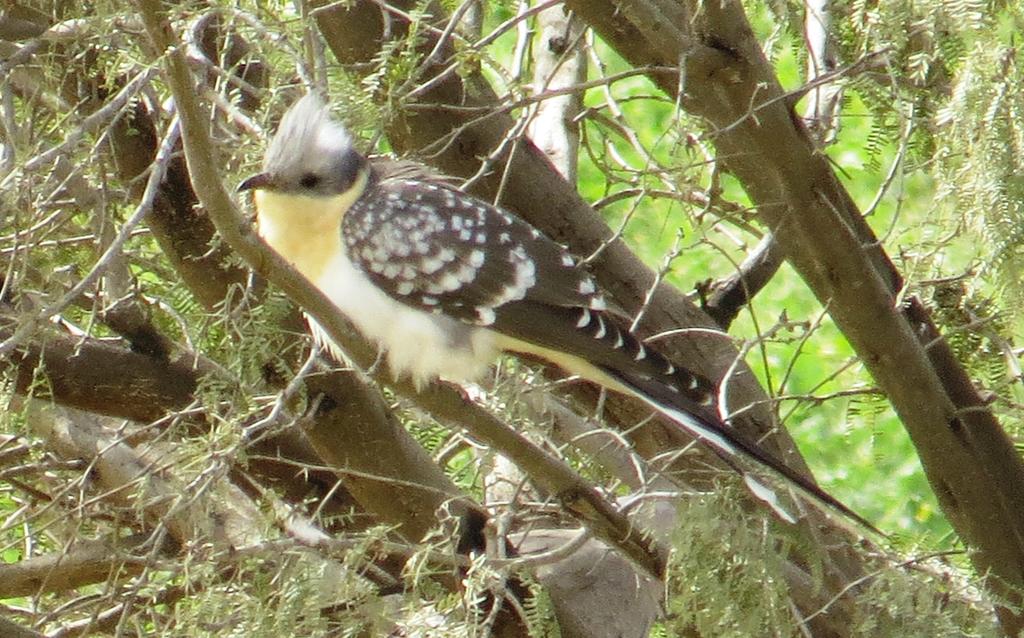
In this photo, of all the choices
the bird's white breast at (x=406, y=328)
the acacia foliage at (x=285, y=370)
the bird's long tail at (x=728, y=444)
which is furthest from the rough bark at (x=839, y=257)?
the bird's white breast at (x=406, y=328)

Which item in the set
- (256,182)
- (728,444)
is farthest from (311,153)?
(728,444)

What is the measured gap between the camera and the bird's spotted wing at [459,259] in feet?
11.4

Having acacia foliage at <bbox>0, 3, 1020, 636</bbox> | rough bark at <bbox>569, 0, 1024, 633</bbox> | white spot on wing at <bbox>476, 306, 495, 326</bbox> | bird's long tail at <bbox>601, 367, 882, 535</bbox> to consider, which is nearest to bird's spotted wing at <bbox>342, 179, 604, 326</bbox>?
white spot on wing at <bbox>476, 306, 495, 326</bbox>

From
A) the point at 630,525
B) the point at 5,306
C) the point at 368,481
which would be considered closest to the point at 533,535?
the point at 368,481

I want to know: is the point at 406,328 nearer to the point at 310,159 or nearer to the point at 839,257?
the point at 310,159

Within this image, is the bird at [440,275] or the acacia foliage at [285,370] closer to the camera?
the acacia foliage at [285,370]

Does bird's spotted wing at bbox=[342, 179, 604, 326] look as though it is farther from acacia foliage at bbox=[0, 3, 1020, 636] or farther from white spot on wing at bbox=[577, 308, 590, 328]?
acacia foliage at bbox=[0, 3, 1020, 636]

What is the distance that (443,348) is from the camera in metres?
3.43

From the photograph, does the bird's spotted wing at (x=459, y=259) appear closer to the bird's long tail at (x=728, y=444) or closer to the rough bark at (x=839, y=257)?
the bird's long tail at (x=728, y=444)

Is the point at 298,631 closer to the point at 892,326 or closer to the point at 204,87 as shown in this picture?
the point at 204,87

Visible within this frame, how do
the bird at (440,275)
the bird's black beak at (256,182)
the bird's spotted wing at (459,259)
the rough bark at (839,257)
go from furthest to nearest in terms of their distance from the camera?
the bird's spotted wing at (459,259)
the bird at (440,275)
the bird's black beak at (256,182)
the rough bark at (839,257)

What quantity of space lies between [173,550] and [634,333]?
1308 mm

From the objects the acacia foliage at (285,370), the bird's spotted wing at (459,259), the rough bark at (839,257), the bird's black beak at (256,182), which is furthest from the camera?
the bird's spotted wing at (459,259)

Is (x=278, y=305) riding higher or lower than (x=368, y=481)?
higher
